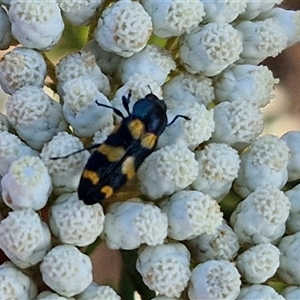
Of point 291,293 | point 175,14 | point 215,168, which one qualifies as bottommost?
point 291,293

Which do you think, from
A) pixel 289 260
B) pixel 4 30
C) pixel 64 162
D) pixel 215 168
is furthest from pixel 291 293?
pixel 4 30

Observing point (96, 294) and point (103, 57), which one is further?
point (103, 57)

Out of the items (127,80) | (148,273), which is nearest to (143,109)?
(127,80)

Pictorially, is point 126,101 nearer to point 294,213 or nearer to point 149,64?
point 149,64

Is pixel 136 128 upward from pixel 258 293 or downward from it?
upward

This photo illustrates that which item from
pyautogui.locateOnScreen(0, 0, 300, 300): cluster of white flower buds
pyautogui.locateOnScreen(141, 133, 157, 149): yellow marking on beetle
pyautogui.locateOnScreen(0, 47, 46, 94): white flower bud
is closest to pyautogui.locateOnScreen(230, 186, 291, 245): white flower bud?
pyautogui.locateOnScreen(0, 0, 300, 300): cluster of white flower buds
